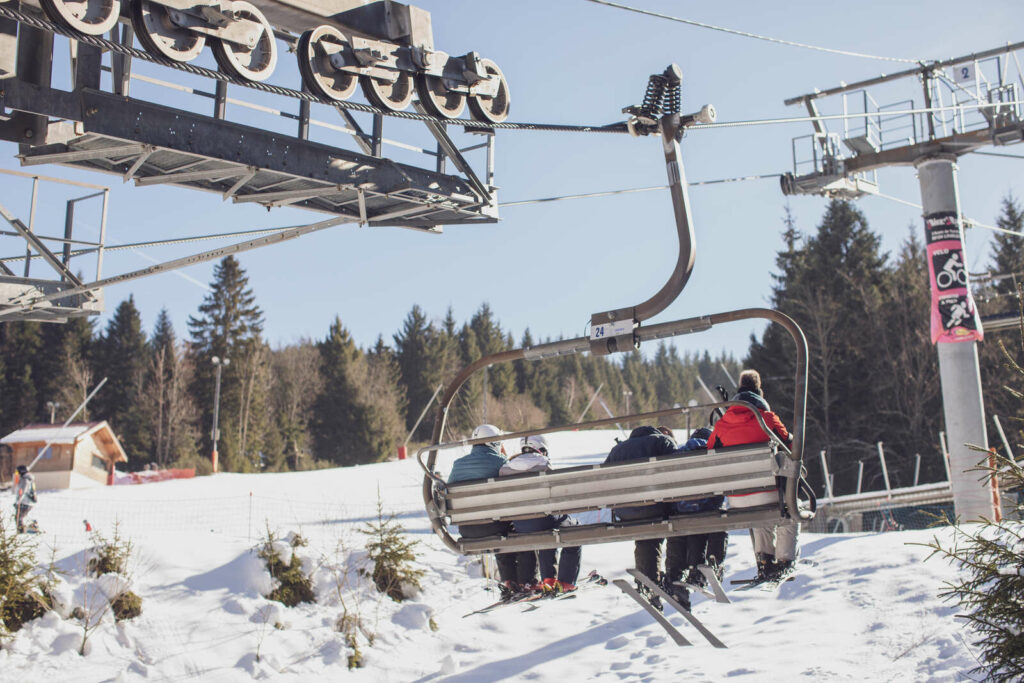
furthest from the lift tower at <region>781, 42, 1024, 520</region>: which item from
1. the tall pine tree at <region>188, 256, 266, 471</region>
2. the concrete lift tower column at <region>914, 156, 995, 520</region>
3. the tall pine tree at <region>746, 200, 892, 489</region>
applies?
the tall pine tree at <region>188, 256, 266, 471</region>

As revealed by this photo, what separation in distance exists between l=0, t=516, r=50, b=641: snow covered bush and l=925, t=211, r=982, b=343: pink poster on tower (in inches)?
624

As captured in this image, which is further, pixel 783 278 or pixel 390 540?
pixel 783 278

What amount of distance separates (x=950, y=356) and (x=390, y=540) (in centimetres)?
1074

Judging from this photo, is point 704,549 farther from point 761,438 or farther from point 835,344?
point 835,344

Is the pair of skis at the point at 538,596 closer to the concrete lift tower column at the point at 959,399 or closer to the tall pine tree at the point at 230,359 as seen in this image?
the concrete lift tower column at the point at 959,399

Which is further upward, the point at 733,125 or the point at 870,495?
the point at 733,125

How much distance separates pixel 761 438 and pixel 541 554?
2.60 m

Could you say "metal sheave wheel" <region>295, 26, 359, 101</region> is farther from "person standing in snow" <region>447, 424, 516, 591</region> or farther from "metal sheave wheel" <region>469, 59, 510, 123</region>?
"person standing in snow" <region>447, 424, 516, 591</region>

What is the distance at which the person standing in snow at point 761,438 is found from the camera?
636cm

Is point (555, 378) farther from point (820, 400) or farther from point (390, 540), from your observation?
point (390, 540)

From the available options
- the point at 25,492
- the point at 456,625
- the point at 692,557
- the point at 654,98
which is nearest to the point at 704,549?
the point at 692,557

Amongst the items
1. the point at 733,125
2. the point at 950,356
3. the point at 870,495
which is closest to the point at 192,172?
the point at 733,125

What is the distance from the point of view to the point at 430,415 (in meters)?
70.1

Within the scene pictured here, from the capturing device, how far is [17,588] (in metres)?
14.5
